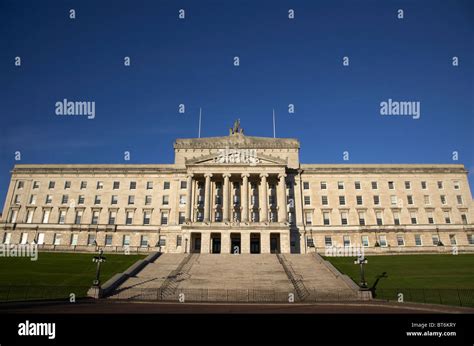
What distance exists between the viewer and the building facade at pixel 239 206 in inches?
2362

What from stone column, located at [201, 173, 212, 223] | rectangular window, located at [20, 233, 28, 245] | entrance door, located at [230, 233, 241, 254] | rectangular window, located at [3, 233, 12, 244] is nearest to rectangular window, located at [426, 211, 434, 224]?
entrance door, located at [230, 233, 241, 254]

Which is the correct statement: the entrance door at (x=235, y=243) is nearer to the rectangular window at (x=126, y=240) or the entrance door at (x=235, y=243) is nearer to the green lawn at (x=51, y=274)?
the green lawn at (x=51, y=274)

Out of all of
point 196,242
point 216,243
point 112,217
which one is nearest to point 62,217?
point 112,217

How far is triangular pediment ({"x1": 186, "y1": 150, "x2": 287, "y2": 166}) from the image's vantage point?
2429 inches

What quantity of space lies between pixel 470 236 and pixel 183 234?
2148 inches

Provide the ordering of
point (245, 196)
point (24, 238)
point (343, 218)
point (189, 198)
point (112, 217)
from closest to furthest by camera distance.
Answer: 1. point (189, 198)
2. point (245, 196)
3. point (24, 238)
4. point (343, 218)
5. point (112, 217)

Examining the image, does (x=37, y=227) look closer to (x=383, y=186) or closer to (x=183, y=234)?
(x=183, y=234)

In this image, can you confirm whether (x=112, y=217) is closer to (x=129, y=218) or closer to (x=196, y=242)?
(x=129, y=218)

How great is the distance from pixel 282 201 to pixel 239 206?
351 inches

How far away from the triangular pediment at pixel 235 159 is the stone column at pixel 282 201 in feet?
10.4

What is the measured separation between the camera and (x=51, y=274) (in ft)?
123

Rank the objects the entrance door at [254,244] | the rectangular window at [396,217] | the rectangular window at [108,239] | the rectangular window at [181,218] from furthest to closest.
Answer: the rectangular window at [396,217], the rectangular window at [181,218], the rectangular window at [108,239], the entrance door at [254,244]

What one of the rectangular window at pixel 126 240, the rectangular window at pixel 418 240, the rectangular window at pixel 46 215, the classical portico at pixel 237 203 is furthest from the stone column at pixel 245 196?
the rectangular window at pixel 46 215

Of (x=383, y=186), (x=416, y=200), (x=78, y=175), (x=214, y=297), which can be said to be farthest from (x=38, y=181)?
(x=416, y=200)
